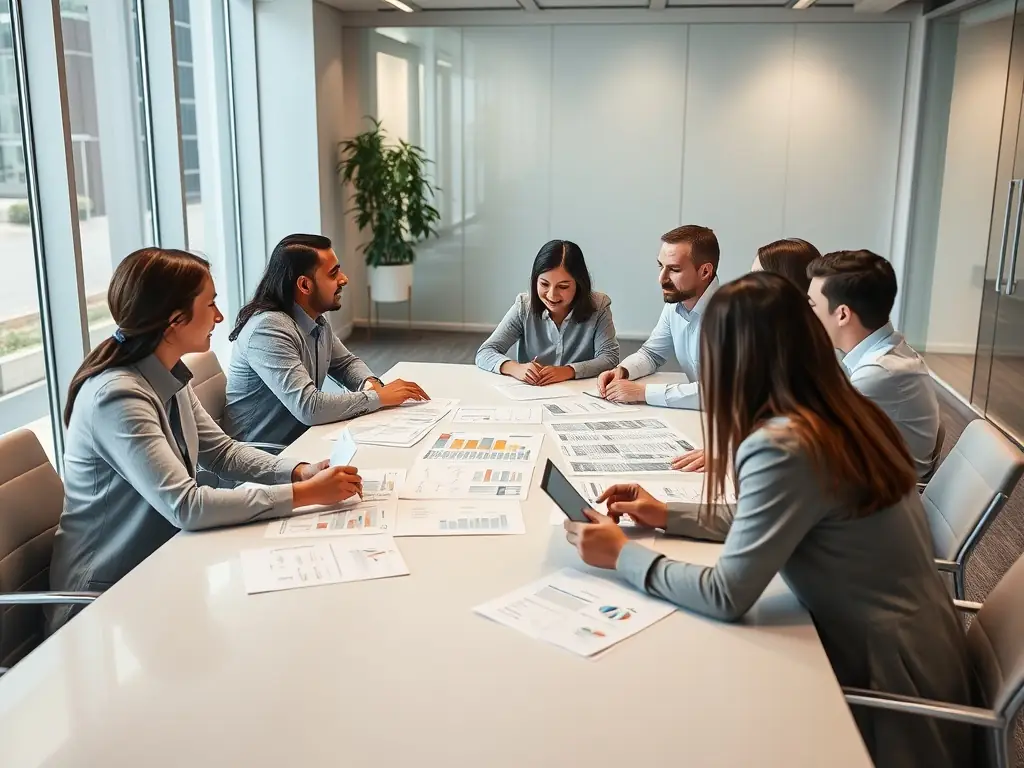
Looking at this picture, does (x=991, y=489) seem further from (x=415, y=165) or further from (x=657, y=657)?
(x=415, y=165)

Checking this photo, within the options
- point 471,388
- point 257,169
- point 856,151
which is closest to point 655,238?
point 856,151

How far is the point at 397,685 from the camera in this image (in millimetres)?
1374

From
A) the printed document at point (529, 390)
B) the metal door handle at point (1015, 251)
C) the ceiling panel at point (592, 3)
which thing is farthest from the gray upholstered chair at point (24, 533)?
the ceiling panel at point (592, 3)

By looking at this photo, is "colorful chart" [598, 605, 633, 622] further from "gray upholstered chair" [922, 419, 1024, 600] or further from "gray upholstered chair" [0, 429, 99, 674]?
"gray upholstered chair" [0, 429, 99, 674]

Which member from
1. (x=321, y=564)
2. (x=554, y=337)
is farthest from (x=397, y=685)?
(x=554, y=337)

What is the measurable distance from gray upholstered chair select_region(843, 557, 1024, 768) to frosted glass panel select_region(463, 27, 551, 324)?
20.3 feet

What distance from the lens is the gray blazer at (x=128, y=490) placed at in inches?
77.5

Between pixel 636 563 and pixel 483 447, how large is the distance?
94 centimetres

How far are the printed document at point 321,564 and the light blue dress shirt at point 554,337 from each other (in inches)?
71.8

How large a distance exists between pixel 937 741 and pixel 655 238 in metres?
6.29

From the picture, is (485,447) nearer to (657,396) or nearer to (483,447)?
(483,447)

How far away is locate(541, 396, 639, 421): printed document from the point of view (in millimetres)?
2941

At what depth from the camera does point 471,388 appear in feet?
10.8

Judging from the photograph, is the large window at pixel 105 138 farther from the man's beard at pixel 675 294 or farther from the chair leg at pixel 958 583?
the chair leg at pixel 958 583
